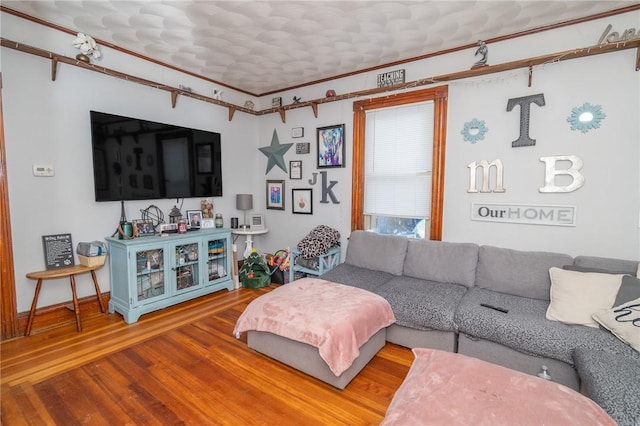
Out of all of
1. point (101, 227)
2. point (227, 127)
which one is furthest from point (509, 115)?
point (101, 227)

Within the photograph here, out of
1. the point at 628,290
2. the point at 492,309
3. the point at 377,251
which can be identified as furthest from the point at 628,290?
the point at 377,251

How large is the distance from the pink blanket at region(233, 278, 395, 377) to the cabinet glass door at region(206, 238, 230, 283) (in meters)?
1.47

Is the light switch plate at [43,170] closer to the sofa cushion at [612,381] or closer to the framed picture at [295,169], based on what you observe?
the framed picture at [295,169]

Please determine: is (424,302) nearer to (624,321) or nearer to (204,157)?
(624,321)

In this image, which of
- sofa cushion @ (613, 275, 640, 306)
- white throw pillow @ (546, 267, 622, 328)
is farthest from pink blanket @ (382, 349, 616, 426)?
sofa cushion @ (613, 275, 640, 306)

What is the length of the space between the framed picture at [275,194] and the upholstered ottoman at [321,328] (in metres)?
2.07

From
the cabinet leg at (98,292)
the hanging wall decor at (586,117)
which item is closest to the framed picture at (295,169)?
the cabinet leg at (98,292)

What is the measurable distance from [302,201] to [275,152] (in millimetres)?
868

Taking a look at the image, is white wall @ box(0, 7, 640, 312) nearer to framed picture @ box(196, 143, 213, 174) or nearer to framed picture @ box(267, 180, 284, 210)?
framed picture @ box(196, 143, 213, 174)

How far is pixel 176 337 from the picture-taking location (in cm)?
251

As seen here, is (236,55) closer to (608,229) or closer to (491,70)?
(491,70)

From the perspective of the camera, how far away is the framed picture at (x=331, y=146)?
12.0 feet

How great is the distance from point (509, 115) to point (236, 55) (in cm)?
278

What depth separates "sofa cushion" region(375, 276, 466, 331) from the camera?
2.14 metres
